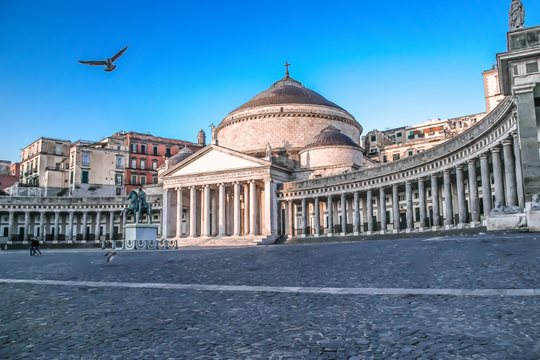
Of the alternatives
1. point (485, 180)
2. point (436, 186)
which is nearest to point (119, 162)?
point (436, 186)

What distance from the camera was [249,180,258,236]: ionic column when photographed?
56.8 metres

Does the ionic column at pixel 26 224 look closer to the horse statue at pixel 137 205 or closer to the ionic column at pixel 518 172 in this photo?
the horse statue at pixel 137 205

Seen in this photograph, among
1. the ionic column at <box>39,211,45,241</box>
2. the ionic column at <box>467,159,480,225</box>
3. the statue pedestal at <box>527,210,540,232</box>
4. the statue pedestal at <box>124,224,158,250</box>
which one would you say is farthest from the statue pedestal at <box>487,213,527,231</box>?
the ionic column at <box>39,211,45,241</box>

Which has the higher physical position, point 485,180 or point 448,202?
point 485,180

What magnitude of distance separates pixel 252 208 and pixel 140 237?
792 inches

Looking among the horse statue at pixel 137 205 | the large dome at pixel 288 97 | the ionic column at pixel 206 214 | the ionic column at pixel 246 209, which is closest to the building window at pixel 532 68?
the horse statue at pixel 137 205

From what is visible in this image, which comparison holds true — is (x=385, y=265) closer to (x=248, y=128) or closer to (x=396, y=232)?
(x=396, y=232)

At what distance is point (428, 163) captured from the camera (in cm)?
4172

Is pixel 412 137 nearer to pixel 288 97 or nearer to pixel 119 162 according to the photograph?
pixel 288 97

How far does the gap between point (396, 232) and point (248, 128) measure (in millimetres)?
35918

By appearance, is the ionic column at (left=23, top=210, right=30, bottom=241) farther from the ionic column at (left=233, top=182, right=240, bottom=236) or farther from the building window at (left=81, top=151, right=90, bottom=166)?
the ionic column at (left=233, top=182, right=240, bottom=236)

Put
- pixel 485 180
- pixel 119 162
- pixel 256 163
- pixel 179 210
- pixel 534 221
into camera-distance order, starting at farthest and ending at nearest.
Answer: pixel 119 162, pixel 179 210, pixel 256 163, pixel 485 180, pixel 534 221

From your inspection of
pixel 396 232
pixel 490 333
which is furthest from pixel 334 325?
pixel 396 232

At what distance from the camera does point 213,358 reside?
197 inches
